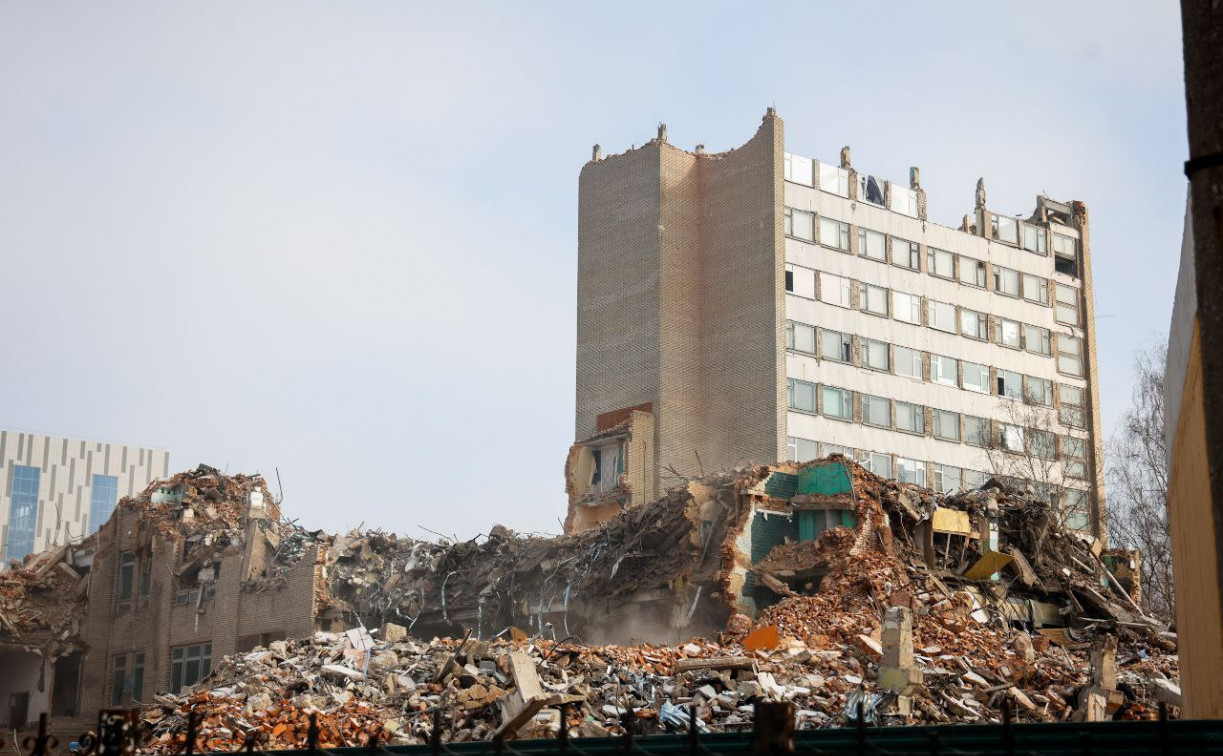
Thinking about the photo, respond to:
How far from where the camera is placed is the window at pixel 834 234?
5322 centimetres

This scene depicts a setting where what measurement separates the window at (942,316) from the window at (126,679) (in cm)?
3312

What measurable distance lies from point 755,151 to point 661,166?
12.2ft

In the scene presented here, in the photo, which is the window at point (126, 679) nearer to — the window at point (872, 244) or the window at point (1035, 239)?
the window at point (872, 244)

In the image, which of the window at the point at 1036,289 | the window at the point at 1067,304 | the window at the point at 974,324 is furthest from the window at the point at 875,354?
the window at the point at 1067,304

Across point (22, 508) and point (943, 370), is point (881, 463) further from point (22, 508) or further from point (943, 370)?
point (22, 508)

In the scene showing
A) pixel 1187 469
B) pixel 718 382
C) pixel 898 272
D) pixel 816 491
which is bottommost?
pixel 1187 469

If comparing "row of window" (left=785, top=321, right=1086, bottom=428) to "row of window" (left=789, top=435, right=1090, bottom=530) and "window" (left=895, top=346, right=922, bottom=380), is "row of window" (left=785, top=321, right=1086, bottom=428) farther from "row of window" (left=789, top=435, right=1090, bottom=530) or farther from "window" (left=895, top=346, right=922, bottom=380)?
"row of window" (left=789, top=435, right=1090, bottom=530)

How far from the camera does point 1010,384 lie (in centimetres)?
5872

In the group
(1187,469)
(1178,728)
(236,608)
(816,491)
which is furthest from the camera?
(236,608)

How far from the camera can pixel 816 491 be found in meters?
29.6

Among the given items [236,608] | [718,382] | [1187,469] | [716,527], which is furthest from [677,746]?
[718,382]

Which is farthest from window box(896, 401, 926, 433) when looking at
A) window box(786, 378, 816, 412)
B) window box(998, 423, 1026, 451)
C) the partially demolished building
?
the partially demolished building

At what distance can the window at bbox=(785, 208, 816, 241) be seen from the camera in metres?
52.2

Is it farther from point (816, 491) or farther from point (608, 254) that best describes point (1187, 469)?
point (608, 254)
